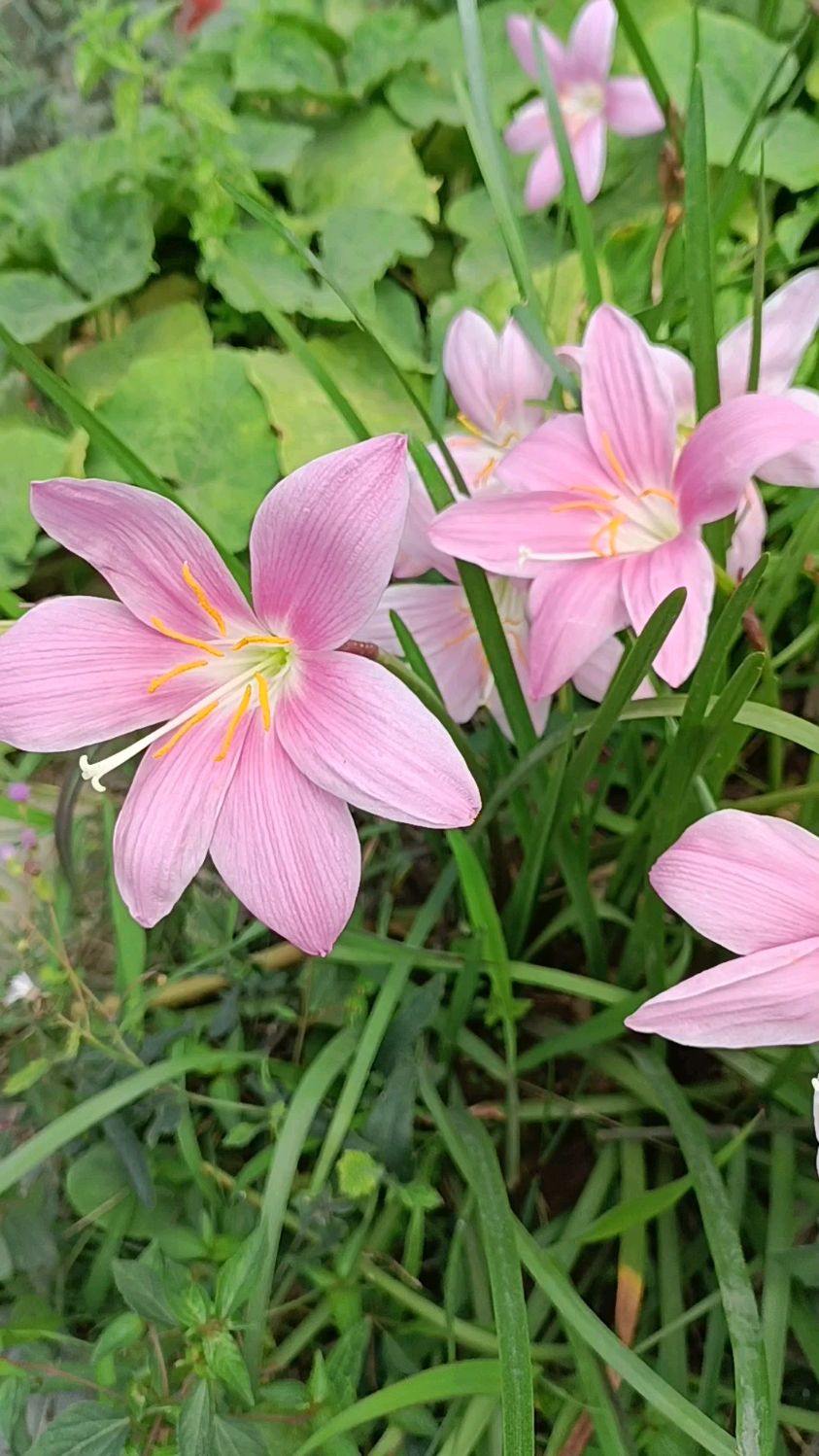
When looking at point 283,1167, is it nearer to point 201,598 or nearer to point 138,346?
point 201,598

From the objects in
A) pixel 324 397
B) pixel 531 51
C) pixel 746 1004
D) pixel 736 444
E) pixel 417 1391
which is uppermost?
pixel 531 51

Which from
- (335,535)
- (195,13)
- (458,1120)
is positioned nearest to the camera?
(335,535)

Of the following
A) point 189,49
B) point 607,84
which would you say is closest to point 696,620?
point 607,84

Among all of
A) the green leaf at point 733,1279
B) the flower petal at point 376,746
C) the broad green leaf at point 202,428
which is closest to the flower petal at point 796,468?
the flower petal at point 376,746

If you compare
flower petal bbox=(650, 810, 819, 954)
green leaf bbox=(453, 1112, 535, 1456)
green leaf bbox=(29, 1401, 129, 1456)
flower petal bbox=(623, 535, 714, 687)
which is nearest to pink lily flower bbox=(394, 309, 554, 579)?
flower petal bbox=(623, 535, 714, 687)

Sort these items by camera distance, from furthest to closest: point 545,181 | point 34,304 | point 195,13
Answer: point 195,13
point 34,304
point 545,181

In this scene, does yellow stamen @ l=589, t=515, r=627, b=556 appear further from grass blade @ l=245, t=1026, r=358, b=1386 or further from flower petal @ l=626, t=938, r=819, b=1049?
grass blade @ l=245, t=1026, r=358, b=1386

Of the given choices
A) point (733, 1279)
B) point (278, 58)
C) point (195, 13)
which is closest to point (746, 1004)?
point (733, 1279)
